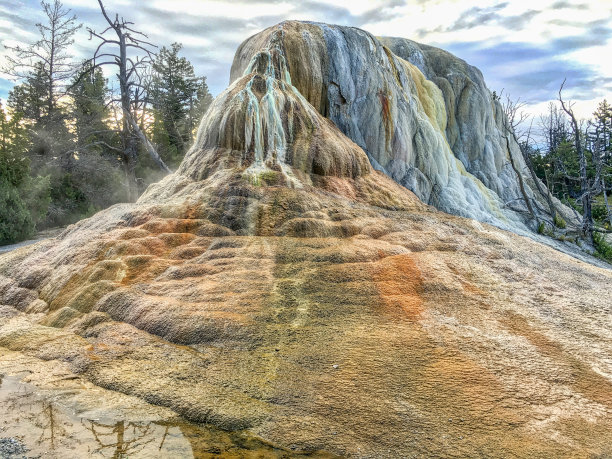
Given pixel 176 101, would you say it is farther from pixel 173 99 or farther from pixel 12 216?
pixel 12 216

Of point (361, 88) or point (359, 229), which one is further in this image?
point (361, 88)

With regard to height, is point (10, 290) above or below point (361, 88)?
below

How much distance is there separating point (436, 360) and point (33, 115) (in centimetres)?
2286

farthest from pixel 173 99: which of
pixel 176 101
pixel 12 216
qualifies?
pixel 12 216

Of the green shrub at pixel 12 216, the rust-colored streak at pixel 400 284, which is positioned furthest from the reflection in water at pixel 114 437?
the green shrub at pixel 12 216

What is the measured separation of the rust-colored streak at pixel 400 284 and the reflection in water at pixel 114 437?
2.15 metres

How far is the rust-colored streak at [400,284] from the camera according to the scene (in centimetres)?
473

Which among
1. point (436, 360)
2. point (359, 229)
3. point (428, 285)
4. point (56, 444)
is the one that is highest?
point (359, 229)

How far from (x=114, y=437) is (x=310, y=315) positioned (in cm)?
218

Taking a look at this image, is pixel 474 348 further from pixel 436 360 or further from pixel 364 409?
pixel 364 409

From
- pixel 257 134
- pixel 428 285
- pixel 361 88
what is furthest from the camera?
pixel 361 88

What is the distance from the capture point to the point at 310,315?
183 inches

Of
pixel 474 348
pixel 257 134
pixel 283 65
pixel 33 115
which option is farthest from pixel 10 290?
pixel 33 115

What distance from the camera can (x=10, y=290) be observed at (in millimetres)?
6328
